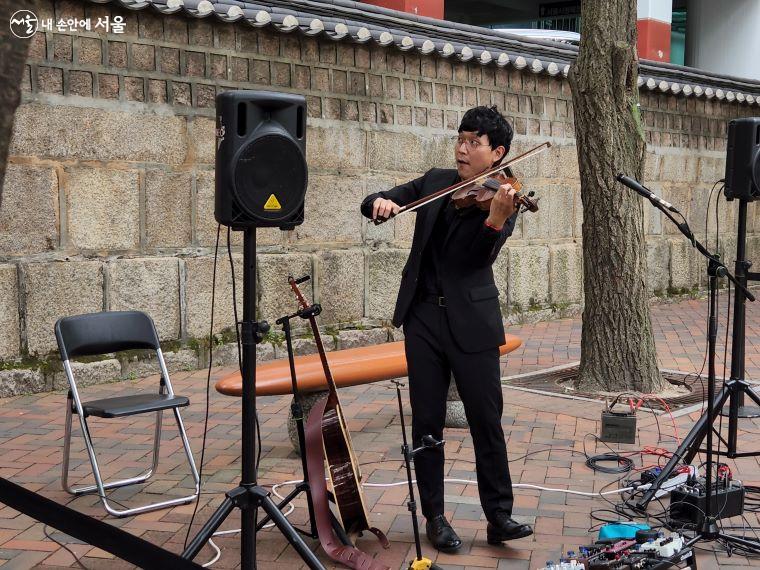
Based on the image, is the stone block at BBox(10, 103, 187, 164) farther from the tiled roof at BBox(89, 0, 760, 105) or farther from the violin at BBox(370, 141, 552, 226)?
the violin at BBox(370, 141, 552, 226)

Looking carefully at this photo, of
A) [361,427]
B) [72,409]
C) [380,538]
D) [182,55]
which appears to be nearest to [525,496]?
[380,538]

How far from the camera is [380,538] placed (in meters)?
4.16

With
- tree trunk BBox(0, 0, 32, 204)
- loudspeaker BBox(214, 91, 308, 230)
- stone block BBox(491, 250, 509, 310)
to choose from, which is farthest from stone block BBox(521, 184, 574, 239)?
tree trunk BBox(0, 0, 32, 204)

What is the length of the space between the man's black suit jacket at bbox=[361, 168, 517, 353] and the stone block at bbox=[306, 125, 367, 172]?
4328mm

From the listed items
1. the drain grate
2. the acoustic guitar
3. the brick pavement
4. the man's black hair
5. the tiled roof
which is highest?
the tiled roof

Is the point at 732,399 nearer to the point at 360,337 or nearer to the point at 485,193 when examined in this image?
the point at 485,193

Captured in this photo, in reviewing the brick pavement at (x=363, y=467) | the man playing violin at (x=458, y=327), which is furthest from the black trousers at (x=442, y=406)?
the brick pavement at (x=363, y=467)

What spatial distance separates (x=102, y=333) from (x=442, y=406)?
6.32 feet

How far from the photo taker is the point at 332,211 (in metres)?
8.65

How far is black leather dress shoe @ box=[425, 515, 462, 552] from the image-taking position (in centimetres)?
409

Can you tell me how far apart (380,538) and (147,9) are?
465 centimetres

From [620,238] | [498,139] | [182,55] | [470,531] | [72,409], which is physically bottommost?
[470,531]

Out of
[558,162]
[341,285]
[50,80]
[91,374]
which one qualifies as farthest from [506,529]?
[558,162]

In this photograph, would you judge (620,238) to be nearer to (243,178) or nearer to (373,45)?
(373,45)
